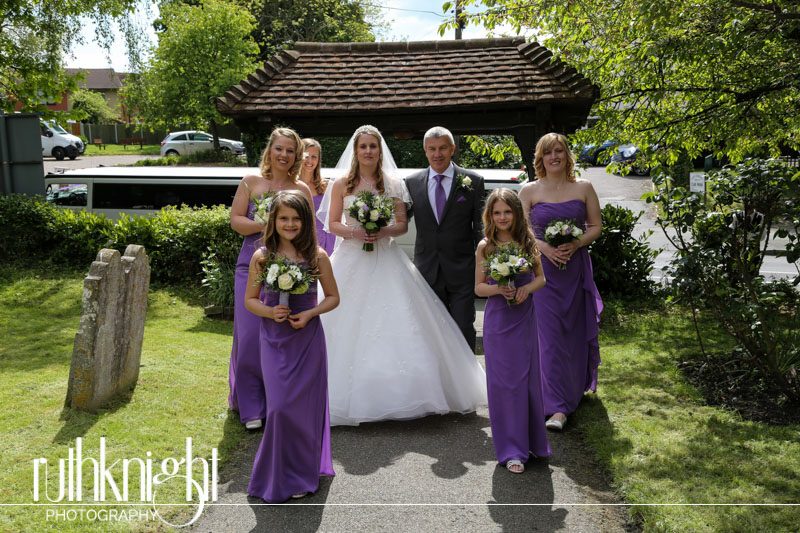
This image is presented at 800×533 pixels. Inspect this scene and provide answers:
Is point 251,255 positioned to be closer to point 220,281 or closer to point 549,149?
point 549,149

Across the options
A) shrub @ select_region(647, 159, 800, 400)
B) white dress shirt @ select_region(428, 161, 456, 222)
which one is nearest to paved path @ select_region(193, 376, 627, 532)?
shrub @ select_region(647, 159, 800, 400)

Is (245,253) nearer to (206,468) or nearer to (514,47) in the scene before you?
(206,468)

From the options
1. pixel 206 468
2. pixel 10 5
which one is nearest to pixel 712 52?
pixel 206 468

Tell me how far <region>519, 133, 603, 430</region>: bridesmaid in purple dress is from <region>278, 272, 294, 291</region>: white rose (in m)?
2.53

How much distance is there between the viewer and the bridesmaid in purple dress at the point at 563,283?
6688 mm

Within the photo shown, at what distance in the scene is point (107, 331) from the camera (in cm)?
655

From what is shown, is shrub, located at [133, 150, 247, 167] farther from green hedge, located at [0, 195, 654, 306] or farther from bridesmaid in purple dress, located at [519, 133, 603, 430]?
bridesmaid in purple dress, located at [519, 133, 603, 430]

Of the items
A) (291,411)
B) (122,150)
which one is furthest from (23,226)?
(122,150)

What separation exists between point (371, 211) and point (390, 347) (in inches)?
46.3

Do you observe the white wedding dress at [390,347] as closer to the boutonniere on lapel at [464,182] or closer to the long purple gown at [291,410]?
the boutonniere on lapel at [464,182]

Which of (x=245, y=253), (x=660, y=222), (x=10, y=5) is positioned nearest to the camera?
Result: (x=245, y=253)

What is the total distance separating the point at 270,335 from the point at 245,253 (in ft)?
5.11

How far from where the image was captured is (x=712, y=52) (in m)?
8.52

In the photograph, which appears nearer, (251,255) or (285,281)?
(285,281)
